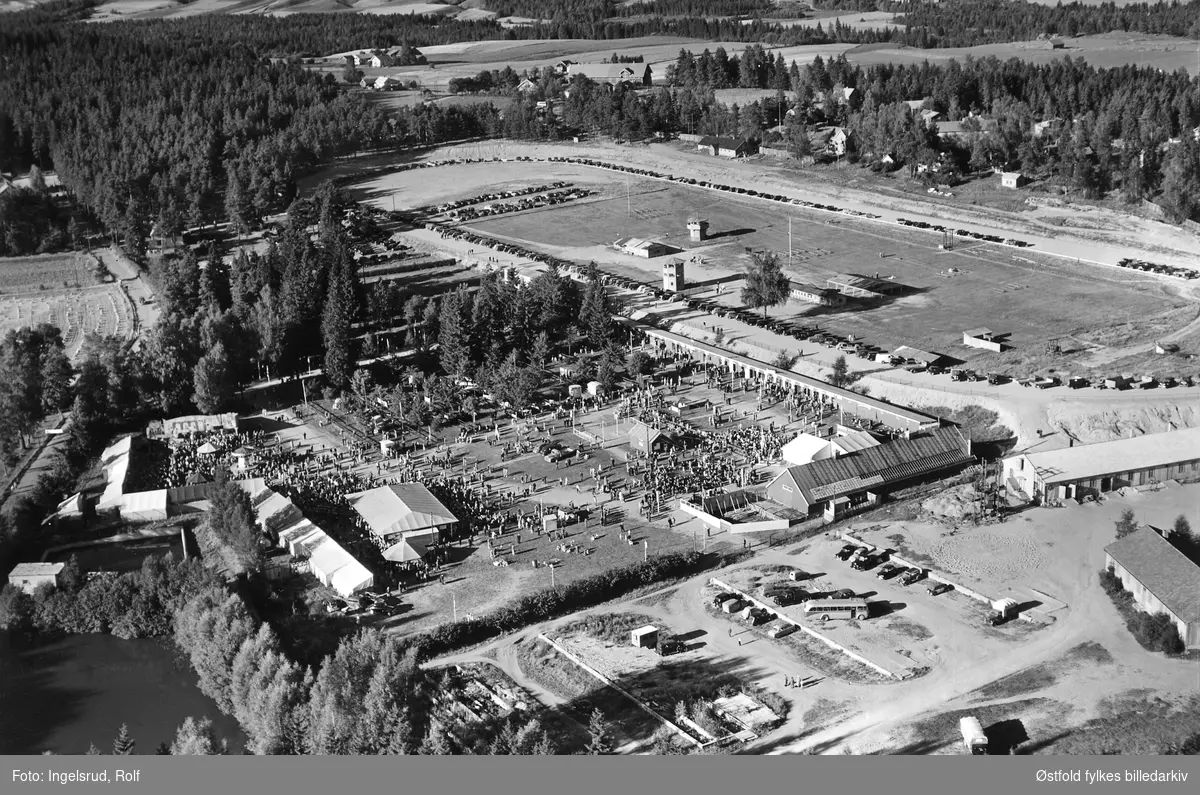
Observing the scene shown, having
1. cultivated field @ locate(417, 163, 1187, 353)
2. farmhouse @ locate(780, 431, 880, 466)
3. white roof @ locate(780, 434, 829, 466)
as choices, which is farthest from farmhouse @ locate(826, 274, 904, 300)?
white roof @ locate(780, 434, 829, 466)

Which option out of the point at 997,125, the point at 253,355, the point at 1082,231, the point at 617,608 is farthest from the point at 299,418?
the point at 997,125

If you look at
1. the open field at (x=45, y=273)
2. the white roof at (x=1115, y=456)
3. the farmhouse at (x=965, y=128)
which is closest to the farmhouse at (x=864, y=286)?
the white roof at (x=1115, y=456)

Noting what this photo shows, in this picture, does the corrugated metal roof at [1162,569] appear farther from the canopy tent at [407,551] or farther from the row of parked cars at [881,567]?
the canopy tent at [407,551]

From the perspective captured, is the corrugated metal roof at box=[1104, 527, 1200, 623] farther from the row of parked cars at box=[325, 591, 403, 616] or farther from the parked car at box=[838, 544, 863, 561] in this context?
the row of parked cars at box=[325, 591, 403, 616]

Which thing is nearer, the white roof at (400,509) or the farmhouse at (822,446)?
the white roof at (400,509)

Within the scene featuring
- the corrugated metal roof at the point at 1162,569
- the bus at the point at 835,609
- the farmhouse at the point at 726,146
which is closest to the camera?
the corrugated metal roof at the point at 1162,569

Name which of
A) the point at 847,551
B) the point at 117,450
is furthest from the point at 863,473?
the point at 117,450

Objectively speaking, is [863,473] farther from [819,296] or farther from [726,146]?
[726,146]
